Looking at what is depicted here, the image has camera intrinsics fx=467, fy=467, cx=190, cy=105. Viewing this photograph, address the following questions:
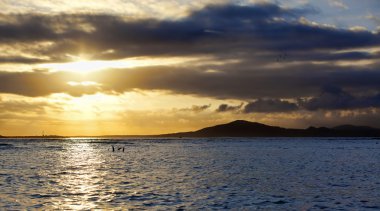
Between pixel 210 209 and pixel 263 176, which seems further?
pixel 263 176

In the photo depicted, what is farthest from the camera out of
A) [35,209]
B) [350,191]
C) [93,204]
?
[350,191]

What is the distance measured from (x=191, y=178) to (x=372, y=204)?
989 inches

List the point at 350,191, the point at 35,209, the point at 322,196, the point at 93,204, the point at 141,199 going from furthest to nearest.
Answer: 1. the point at 350,191
2. the point at 322,196
3. the point at 141,199
4. the point at 93,204
5. the point at 35,209

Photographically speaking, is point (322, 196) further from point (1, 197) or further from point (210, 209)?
point (1, 197)

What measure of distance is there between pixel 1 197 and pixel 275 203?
2392 centimetres

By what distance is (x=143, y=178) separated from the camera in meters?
59.1

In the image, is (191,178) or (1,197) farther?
(191,178)

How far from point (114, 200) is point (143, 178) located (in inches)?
751

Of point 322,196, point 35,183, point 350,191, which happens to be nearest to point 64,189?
point 35,183

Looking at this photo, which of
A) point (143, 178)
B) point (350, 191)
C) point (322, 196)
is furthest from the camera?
point (143, 178)

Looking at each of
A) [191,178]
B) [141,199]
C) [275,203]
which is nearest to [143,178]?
[191,178]

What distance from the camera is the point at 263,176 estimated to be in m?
62.7

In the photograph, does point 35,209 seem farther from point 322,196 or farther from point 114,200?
point 322,196

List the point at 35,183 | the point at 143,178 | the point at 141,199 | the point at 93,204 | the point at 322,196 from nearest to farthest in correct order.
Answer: the point at 93,204, the point at 141,199, the point at 322,196, the point at 35,183, the point at 143,178
